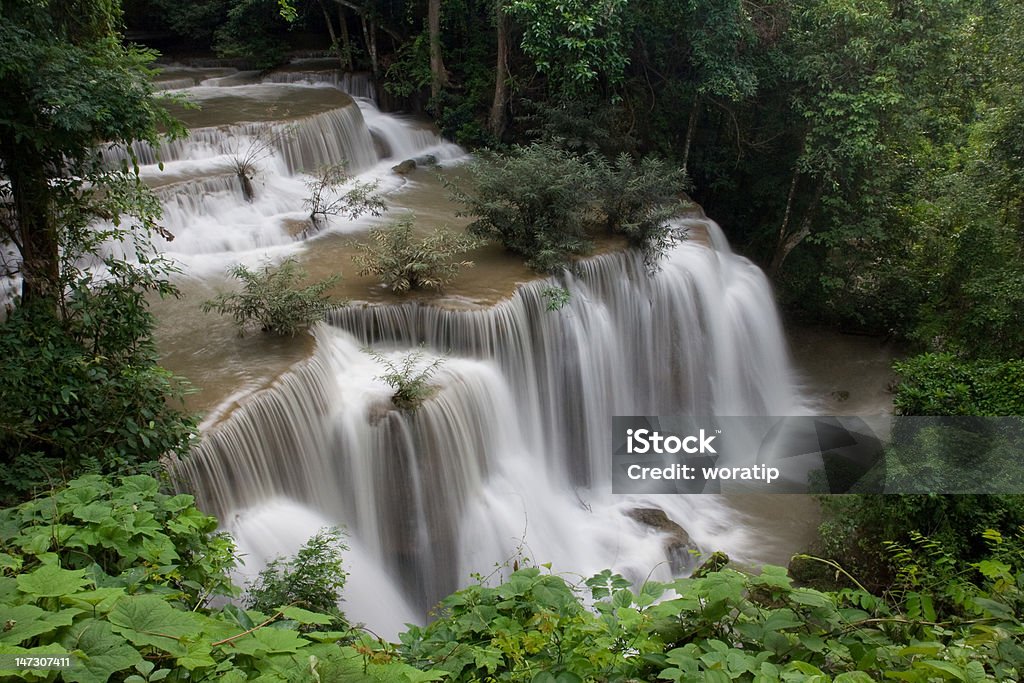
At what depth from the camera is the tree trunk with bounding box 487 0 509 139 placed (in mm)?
13789

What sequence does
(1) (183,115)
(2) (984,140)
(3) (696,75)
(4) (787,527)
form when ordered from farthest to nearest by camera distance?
1. (3) (696,75)
2. (1) (183,115)
3. (2) (984,140)
4. (4) (787,527)

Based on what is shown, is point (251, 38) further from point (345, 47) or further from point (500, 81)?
point (500, 81)

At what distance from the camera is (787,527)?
9.16 metres

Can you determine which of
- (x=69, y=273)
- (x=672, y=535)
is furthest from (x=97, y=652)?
(x=672, y=535)

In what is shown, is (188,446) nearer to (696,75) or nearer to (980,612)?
(980,612)

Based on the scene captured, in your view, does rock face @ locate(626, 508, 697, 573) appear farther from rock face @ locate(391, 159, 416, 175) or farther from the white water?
rock face @ locate(391, 159, 416, 175)

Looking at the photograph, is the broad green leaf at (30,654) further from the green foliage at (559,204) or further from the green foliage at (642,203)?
the green foliage at (642,203)

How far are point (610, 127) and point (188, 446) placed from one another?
33.6 ft

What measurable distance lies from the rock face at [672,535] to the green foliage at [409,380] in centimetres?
306

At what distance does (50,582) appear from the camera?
229cm

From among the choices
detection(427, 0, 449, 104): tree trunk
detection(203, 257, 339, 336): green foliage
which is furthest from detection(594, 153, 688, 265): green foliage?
detection(427, 0, 449, 104): tree trunk

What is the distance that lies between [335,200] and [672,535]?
23.1ft

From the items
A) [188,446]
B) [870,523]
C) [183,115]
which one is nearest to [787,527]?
[870,523]

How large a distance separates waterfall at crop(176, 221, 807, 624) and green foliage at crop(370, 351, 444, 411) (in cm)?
11
